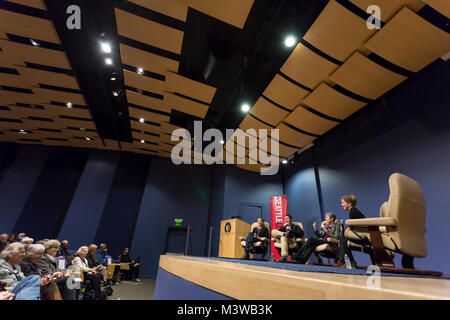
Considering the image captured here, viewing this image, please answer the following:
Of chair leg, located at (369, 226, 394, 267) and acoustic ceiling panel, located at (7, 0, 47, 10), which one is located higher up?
acoustic ceiling panel, located at (7, 0, 47, 10)

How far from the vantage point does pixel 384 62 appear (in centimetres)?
356

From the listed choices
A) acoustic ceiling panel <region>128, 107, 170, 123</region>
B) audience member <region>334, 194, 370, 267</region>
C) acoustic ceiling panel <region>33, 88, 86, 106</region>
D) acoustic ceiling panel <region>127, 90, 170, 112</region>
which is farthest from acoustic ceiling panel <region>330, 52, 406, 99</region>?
acoustic ceiling panel <region>33, 88, 86, 106</region>

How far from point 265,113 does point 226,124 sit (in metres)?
1.41

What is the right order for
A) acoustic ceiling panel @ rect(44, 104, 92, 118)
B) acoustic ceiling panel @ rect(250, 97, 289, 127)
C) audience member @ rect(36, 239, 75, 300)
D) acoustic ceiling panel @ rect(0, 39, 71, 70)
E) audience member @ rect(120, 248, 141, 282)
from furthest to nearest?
1. audience member @ rect(120, 248, 141, 282)
2. acoustic ceiling panel @ rect(44, 104, 92, 118)
3. acoustic ceiling panel @ rect(250, 97, 289, 127)
4. acoustic ceiling panel @ rect(0, 39, 71, 70)
5. audience member @ rect(36, 239, 75, 300)

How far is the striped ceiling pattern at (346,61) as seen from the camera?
293cm

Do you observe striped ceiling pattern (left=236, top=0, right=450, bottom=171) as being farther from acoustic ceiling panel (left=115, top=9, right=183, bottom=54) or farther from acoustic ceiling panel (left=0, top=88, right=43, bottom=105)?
acoustic ceiling panel (left=0, top=88, right=43, bottom=105)

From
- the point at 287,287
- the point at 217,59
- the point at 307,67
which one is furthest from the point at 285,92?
the point at 287,287

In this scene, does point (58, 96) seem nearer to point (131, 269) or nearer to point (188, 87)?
point (188, 87)

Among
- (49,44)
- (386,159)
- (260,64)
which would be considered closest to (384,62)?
(386,159)

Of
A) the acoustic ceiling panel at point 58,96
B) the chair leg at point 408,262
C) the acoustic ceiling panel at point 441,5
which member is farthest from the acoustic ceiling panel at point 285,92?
the acoustic ceiling panel at point 58,96

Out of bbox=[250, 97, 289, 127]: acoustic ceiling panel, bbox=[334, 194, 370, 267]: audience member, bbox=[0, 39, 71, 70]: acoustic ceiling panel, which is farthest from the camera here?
bbox=[250, 97, 289, 127]: acoustic ceiling panel

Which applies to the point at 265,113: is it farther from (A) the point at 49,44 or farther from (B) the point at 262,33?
(A) the point at 49,44

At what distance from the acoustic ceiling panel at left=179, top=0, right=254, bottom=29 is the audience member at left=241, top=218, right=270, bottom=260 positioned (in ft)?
12.7

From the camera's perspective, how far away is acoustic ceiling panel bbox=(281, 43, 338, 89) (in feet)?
11.7
